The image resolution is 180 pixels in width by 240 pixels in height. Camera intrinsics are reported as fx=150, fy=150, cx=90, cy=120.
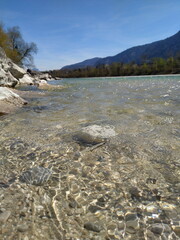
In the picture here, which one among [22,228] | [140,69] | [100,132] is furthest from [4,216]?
[140,69]

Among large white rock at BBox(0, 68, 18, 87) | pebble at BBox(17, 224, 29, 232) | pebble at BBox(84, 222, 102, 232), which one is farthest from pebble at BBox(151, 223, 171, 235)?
large white rock at BBox(0, 68, 18, 87)

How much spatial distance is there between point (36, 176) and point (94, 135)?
1.17m

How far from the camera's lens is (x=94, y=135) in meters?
2.44

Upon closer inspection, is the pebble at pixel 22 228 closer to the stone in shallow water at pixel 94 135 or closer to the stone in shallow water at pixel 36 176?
the stone in shallow water at pixel 36 176

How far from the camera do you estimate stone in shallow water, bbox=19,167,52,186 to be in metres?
1.42

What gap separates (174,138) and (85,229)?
1.98m

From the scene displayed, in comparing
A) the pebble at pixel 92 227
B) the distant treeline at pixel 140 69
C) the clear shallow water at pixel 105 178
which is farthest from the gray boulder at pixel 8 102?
the distant treeline at pixel 140 69

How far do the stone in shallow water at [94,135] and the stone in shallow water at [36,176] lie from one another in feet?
2.66

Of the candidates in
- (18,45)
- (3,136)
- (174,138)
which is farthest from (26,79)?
(18,45)

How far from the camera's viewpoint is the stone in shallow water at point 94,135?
2311mm

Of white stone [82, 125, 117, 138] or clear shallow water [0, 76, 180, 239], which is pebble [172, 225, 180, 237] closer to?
clear shallow water [0, 76, 180, 239]

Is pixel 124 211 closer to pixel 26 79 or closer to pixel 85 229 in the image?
pixel 85 229

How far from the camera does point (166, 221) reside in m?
1.03

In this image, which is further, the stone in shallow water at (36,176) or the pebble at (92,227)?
the stone in shallow water at (36,176)
